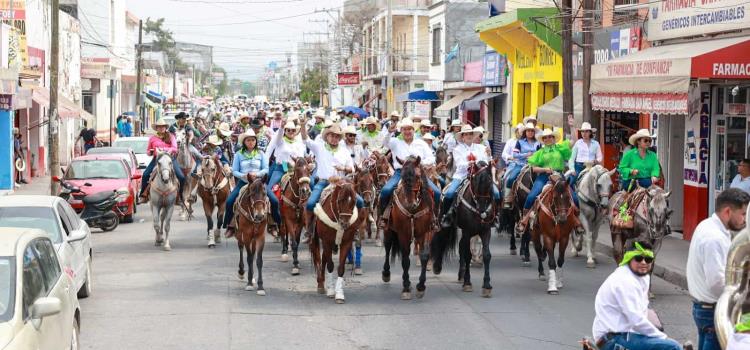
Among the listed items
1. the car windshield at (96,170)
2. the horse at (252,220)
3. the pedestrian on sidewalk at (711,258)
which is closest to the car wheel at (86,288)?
the horse at (252,220)

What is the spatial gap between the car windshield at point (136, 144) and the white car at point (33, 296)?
2517cm

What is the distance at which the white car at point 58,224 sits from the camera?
1305cm

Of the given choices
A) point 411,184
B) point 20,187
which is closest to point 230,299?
point 411,184

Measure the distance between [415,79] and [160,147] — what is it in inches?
1648

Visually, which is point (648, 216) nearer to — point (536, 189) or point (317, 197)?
point (536, 189)

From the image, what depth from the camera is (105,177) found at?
81.7ft

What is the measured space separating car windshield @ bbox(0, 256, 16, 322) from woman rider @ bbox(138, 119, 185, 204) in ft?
39.6

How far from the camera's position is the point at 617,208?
15844mm

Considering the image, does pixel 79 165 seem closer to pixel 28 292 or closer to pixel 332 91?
pixel 28 292


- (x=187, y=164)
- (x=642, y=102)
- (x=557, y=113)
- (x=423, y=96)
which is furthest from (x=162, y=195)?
(x=423, y=96)

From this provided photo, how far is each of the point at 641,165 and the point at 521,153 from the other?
11.9 feet

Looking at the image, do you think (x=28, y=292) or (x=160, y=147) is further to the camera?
(x=160, y=147)

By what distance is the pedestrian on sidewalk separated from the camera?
870 cm

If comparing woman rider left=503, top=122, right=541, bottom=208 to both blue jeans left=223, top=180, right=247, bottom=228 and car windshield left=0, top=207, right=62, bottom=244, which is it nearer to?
blue jeans left=223, top=180, right=247, bottom=228
